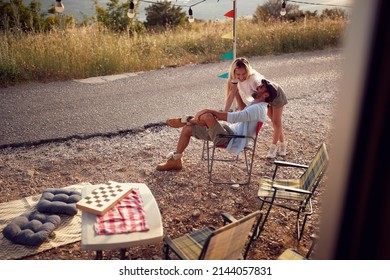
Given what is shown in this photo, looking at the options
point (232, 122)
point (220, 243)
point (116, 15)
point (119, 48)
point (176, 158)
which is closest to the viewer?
point (220, 243)

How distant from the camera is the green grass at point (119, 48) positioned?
30.9ft

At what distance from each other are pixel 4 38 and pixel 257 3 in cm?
1508

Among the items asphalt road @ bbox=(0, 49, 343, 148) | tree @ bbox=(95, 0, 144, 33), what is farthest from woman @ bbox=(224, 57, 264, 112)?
tree @ bbox=(95, 0, 144, 33)

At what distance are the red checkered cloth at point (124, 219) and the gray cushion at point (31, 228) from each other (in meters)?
0.78

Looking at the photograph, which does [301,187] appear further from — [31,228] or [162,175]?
[31,228]

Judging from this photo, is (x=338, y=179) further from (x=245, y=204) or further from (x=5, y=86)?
(x=5, y=86)

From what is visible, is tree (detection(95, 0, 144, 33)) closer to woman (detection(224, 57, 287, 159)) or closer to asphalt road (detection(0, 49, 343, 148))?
asphalt road (detection(0, 49, 343, 148))

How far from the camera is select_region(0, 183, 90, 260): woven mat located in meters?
3.69

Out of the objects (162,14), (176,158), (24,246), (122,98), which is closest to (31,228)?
(24,246)

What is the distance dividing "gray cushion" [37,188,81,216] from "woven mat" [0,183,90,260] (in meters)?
0.10

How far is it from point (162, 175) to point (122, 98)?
341cm

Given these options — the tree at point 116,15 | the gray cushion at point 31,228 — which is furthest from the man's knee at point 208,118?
the tree at point 116,15

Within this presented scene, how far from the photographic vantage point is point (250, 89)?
5.54 m

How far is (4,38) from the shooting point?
1016cm
